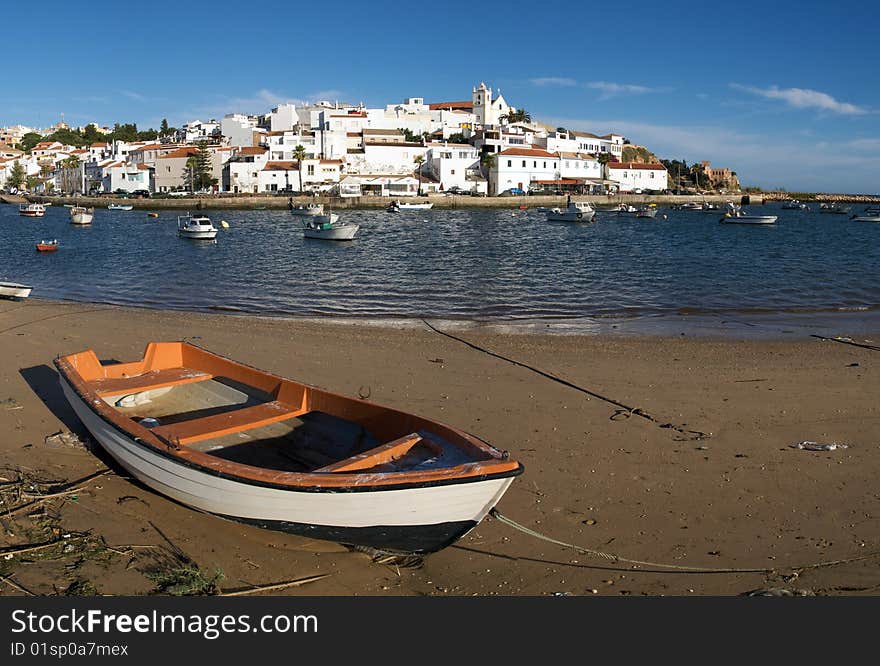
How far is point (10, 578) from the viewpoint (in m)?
4.52

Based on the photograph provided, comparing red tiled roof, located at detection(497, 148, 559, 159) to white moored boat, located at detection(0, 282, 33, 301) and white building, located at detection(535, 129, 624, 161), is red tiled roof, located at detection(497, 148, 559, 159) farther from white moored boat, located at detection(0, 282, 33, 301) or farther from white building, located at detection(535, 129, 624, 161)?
white moored boat, located at detection(0, 282, 33, 301)

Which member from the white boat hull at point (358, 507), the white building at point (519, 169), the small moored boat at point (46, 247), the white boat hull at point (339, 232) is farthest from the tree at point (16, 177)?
the white boat hull at point (358, 507)

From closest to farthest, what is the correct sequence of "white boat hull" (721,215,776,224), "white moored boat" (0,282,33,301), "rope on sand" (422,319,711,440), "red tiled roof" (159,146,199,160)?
"rope on sand" (422,319,711,440) < "white moored boat" (0,282,33,301) < "white boat hull" (721,215,776,224) < "red tiled roof" (159,146,199,160)

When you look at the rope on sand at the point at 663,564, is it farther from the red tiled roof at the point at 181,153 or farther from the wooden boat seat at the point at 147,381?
the red tiled roof at the point at 181,153

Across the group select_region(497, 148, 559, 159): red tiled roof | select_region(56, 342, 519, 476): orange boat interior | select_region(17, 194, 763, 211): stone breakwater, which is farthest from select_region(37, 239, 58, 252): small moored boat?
select_region(497, 148, 559, 159): red tiled roof

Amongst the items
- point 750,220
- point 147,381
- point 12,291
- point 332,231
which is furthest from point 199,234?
point 750,220

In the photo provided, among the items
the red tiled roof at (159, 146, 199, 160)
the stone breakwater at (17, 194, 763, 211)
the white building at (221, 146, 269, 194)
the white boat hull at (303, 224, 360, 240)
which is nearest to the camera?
the white boat hull at (303, 224, 360, 240)

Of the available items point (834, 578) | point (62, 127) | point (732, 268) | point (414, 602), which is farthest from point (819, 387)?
point (62, 127)

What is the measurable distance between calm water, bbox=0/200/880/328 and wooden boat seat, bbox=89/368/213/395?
351 inches

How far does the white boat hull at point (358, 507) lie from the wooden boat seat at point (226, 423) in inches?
15.8

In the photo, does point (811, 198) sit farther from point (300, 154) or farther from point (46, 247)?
point (46, 247)

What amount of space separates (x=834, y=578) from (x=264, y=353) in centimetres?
841

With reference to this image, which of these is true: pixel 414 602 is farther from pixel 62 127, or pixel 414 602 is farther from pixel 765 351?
pixel 62 127

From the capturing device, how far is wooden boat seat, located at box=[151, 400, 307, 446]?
18.6ft
